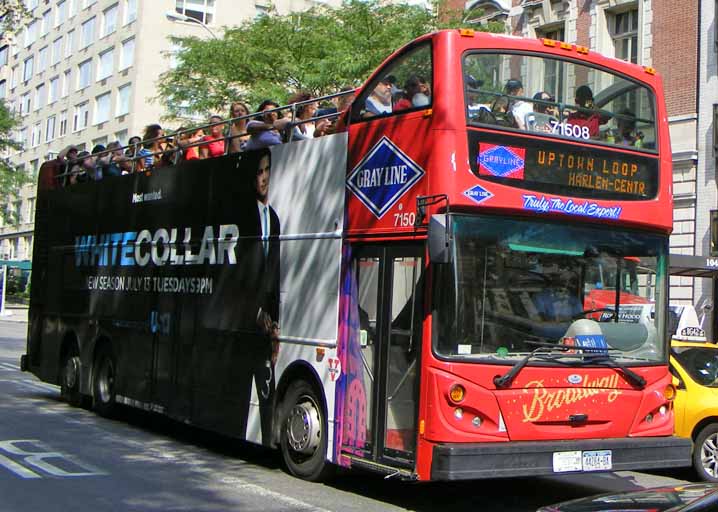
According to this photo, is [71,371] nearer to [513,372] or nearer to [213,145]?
[213,145]

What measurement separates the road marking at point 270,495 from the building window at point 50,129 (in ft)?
216

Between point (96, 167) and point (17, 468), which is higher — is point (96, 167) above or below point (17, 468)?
above

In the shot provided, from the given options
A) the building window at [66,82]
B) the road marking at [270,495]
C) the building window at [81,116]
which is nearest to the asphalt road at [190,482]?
the road marking at [270,495]

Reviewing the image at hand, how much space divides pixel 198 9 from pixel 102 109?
10517 mm

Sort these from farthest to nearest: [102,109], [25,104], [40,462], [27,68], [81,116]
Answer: [27,68] → [25,104] → [81,116] → [102,109] → [40,462]

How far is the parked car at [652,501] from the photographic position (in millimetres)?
4082

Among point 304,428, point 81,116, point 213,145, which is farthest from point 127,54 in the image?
point 304,428

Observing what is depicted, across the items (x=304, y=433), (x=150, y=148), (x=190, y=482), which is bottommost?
(x=190, y=482)

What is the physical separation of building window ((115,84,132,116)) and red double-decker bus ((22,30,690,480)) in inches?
1972

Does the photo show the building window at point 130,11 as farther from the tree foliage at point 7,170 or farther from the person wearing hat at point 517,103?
the person wearing hat at point 517,103

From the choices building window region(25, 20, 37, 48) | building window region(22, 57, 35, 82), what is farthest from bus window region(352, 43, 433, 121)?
building window region(22, 57, 35, 82)

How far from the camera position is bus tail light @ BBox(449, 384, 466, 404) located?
24.9 ft

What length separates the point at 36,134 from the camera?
7419cm

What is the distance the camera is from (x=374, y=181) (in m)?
8.73
